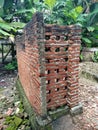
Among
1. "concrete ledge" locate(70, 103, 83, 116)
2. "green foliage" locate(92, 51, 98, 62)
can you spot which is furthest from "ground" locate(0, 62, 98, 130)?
"green foliage" locate(92, 51, 98, 62)

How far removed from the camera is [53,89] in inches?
128

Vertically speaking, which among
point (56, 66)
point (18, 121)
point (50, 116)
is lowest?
point (18, 121)

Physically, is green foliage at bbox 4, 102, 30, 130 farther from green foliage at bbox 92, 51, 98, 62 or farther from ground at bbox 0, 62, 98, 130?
green foliage at bbox 92, 51, 98, 62

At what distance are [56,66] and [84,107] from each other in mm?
1336

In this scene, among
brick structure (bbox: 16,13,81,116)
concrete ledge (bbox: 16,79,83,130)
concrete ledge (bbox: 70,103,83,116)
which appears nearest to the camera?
brick structure (bbox: 16,13,81,116)

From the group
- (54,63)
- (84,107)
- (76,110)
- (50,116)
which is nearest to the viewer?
(54,63)

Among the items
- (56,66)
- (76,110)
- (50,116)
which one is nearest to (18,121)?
(50,116)

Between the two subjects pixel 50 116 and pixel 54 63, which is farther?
pixel 50 116

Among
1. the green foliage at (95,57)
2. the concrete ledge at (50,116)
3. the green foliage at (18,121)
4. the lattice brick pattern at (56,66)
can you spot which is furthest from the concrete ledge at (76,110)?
the green foliage at (95,57)

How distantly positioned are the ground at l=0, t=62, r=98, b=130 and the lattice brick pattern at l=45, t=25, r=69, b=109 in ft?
1.31

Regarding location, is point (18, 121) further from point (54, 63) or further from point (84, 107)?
point (54, 63)

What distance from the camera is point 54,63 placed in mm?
3152

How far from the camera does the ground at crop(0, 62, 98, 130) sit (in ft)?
10.7

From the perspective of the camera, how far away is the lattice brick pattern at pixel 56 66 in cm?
303
